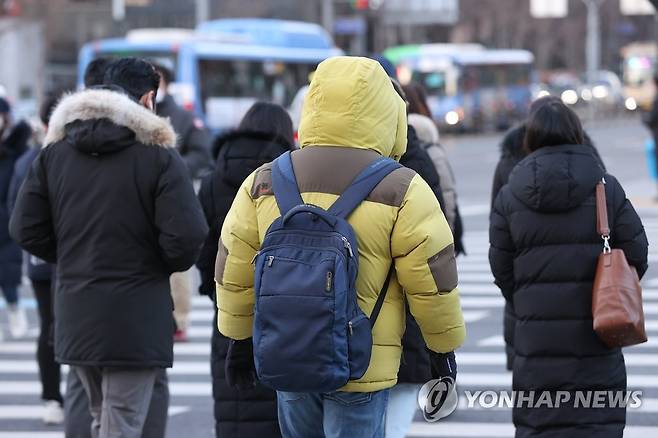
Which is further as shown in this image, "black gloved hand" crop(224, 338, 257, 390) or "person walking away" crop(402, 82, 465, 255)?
"person walking away" crop(402, 82, 465, 255)

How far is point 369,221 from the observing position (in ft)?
13.4

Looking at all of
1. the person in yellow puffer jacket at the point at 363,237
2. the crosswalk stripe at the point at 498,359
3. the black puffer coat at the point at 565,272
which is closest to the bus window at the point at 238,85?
the crosswalk stripe at the point at 498,359

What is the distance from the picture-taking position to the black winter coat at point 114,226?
5465 mm

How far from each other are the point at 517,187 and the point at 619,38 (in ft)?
292

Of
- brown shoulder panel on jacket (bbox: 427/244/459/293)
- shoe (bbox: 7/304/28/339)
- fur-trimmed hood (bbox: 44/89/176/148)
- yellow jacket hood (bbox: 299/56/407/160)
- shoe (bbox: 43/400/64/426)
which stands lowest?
shoe (bbox: 7/304/28/339)

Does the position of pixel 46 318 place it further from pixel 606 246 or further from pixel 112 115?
pixel 606 246

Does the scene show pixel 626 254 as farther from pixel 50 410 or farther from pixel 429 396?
pixel 50 410

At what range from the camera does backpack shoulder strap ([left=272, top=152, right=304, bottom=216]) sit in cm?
415

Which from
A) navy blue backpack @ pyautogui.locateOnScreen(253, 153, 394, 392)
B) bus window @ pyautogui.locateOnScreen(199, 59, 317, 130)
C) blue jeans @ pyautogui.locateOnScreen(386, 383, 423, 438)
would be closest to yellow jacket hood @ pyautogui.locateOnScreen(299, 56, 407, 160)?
navy blue backpack @ pyautogui.locateOnScreen(253, 153, 394, 392)

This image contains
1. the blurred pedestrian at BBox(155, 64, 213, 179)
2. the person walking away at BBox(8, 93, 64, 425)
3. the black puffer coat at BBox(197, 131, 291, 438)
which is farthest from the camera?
the blurred pedestrian at BBox(155, 64, 213, 179)

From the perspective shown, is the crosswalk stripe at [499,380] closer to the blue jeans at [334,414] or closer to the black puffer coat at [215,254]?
the black puffer coat at [215,254]

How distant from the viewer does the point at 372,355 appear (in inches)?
163

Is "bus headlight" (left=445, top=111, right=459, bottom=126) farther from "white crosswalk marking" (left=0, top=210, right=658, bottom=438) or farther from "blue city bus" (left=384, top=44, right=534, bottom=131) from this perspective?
"white crosswalk marking" (left=0, top=210, right=658, bottom=438)

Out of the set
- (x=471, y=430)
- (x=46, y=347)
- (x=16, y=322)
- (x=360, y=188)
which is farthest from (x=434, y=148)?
(x=16, y=322)
